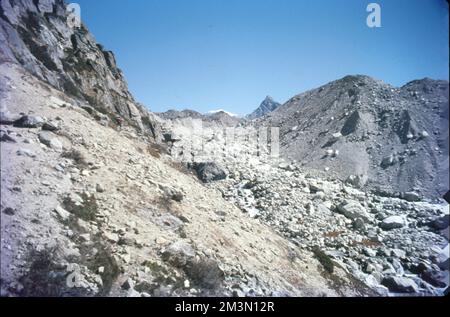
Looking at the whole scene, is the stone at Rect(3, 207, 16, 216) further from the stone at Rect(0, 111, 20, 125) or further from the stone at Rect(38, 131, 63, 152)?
the stone at Rect(0, 111, 20, 125)

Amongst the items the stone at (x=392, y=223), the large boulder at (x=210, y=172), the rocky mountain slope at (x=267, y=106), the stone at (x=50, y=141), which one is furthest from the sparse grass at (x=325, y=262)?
the rocky mountain slope at (x=267, y=106)

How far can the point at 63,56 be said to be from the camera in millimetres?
19312

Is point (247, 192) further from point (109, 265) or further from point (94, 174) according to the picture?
point (109, 265)

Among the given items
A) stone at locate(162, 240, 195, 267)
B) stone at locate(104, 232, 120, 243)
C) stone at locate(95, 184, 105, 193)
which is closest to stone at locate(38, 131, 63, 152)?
stone at locate(95, 184, 105, 193)

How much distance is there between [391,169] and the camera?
1088 inches

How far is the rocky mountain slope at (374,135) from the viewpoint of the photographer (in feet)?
85.3

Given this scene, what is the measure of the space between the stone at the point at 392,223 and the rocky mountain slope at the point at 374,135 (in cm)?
524

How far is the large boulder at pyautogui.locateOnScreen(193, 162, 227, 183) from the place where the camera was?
69.6 feet

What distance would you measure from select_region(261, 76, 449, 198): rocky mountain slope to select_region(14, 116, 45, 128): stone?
2114 cm

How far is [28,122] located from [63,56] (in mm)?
11362

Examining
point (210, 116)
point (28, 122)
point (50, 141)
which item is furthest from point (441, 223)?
point (210, 116)

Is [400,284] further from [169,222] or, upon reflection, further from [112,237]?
[112,237]

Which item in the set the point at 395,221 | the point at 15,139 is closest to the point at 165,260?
the point at 15,139

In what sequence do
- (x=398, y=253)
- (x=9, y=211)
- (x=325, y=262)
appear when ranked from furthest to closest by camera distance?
(x=398, y=253) → (x=325, y=262) → (x=9, y=211)
